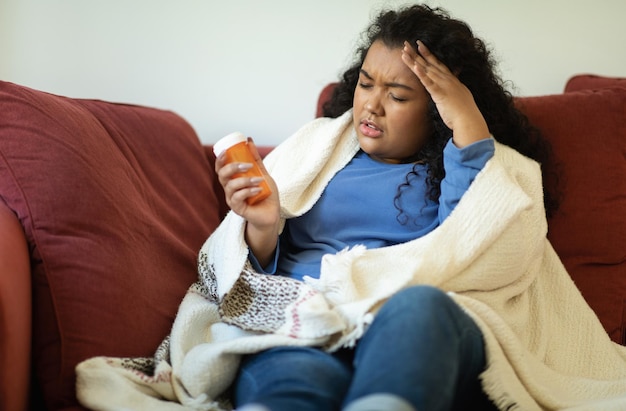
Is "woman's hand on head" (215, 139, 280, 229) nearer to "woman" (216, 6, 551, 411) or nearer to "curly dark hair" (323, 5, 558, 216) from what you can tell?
"woman" (216, 6, 551, 411)

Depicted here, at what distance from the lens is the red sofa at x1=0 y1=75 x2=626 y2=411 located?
→ 43.1 inches

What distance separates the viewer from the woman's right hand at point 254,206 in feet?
3.77

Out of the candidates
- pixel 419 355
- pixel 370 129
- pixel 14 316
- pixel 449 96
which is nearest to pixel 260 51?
pixel 370 129

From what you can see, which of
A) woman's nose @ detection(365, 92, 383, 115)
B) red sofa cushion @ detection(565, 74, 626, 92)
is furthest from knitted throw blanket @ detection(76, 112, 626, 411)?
red sofa cushion @ detection(565, 74, 626, 92)

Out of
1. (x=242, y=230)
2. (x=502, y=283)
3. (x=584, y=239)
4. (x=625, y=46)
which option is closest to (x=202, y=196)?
(x=242, y=230)

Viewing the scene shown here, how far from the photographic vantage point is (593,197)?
1.51 metres

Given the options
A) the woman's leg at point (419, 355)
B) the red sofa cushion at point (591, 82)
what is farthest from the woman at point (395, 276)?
the red sofa cushion at point (591, 82)

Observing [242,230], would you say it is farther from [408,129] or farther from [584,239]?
[584,239]

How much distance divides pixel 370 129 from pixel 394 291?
372 millimetres

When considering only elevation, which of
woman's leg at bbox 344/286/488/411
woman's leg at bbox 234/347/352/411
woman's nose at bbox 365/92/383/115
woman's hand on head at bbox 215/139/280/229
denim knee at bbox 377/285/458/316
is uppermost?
woman's nose at bbox 365/92/383/115

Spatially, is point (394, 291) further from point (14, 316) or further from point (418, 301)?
point (14, 316)

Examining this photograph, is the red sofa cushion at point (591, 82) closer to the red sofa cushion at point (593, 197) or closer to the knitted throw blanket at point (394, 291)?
the red sofa cushion at point (593, 197)

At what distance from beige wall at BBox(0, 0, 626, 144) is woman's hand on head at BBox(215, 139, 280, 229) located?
2.29 feet

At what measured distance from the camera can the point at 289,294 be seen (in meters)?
1.16
